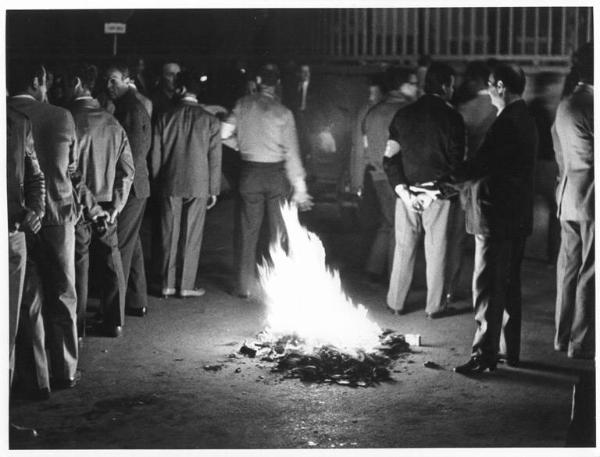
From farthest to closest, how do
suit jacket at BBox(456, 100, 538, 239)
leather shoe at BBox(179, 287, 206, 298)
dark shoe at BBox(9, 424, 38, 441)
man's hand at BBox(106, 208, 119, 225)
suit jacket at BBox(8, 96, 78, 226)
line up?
leather shoe at BBox(179, 287, 206, 298), man's hand at BBox(106, 208, 119, 225), suit jacket at BBox(456, 100, 538, 239), suit jacket at BBox(8, 96, 78, 226), dark shoe at BBox(9, 424, 38, 441)

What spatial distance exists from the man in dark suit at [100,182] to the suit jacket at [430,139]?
2.24 metres

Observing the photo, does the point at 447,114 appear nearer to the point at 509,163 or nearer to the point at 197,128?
the point at 509,163

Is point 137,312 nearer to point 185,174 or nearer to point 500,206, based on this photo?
point 185,174

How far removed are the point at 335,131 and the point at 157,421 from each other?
37.3ft

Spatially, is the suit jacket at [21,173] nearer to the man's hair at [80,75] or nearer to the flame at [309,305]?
the man's hair at [80,75]

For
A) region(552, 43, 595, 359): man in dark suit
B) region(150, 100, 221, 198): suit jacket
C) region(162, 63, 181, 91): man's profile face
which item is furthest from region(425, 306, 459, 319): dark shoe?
region(162, 63, 181, 91): man's profile face

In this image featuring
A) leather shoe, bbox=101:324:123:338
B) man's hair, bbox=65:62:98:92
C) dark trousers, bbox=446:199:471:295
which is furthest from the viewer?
dark trousers, bbox=446:199:471:295

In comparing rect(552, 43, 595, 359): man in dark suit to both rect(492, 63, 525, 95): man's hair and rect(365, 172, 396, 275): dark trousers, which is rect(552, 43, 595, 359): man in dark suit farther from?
rect(365, 172, 396, 275): dark trousers

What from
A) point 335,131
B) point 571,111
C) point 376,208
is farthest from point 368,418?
point 335,131

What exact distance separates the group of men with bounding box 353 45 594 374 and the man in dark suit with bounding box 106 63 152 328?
2.01 m

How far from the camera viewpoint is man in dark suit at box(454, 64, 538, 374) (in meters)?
7.00

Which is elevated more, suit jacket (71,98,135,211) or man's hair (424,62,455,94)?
man's hair (424,62,455,94)

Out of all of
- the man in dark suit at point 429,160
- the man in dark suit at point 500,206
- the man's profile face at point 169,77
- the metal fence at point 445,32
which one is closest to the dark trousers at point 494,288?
the man in dark suit at point 500,206

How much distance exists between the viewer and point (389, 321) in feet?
28.7
